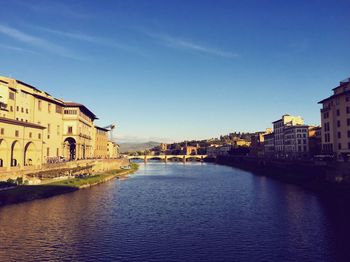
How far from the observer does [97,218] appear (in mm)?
47906

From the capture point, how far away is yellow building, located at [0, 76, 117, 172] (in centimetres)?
7759

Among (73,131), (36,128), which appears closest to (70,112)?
(73,131)

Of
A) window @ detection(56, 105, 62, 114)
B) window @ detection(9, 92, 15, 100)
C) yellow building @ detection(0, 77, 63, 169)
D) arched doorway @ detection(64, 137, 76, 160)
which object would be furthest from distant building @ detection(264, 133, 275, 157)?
window @ detection(9, 92, 15, 100)

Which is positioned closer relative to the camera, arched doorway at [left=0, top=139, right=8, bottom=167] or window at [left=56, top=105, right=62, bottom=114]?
arched doorway at [left=0, top=139, right=8, bottom=167]

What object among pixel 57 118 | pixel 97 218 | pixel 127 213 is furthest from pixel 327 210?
pixel 57 118

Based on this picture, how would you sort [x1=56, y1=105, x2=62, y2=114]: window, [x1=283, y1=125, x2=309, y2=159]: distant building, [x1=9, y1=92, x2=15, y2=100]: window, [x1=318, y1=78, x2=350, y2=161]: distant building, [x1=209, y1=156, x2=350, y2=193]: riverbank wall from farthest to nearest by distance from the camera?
[x1=283, y1=125, x2=309, y2=159]: distant building → [x1=56, y1=105, x2=62, y2=114]: window → [x1=9, y1=92, x2=15, y2=100]: window → [x1=318, y1=78, x2=350, y2=161]: distant building → [x1=209, y1=156, x2=350, y2=193]: riverbank wall

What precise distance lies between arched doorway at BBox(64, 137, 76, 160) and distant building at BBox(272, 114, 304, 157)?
309ft

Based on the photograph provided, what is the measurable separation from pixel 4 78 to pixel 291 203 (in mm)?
79150

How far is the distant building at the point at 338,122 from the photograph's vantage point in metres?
87.6

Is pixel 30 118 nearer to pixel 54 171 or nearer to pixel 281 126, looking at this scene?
pixel 54 171

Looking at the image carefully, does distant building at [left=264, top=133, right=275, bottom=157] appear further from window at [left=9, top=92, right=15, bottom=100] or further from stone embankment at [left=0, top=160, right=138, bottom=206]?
window at [left=9, top=92, right=15, bottom=100]

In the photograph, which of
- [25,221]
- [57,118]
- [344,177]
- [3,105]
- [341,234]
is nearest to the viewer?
[341,234]

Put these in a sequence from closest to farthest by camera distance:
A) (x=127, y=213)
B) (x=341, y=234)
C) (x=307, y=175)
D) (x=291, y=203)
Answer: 1. (x=341, y=234)
2. (x=127, y=213)
3. (x=291, y=203)
4. (x=307, y=175)

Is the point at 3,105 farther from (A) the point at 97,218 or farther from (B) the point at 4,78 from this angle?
(A) the point at 97,218
